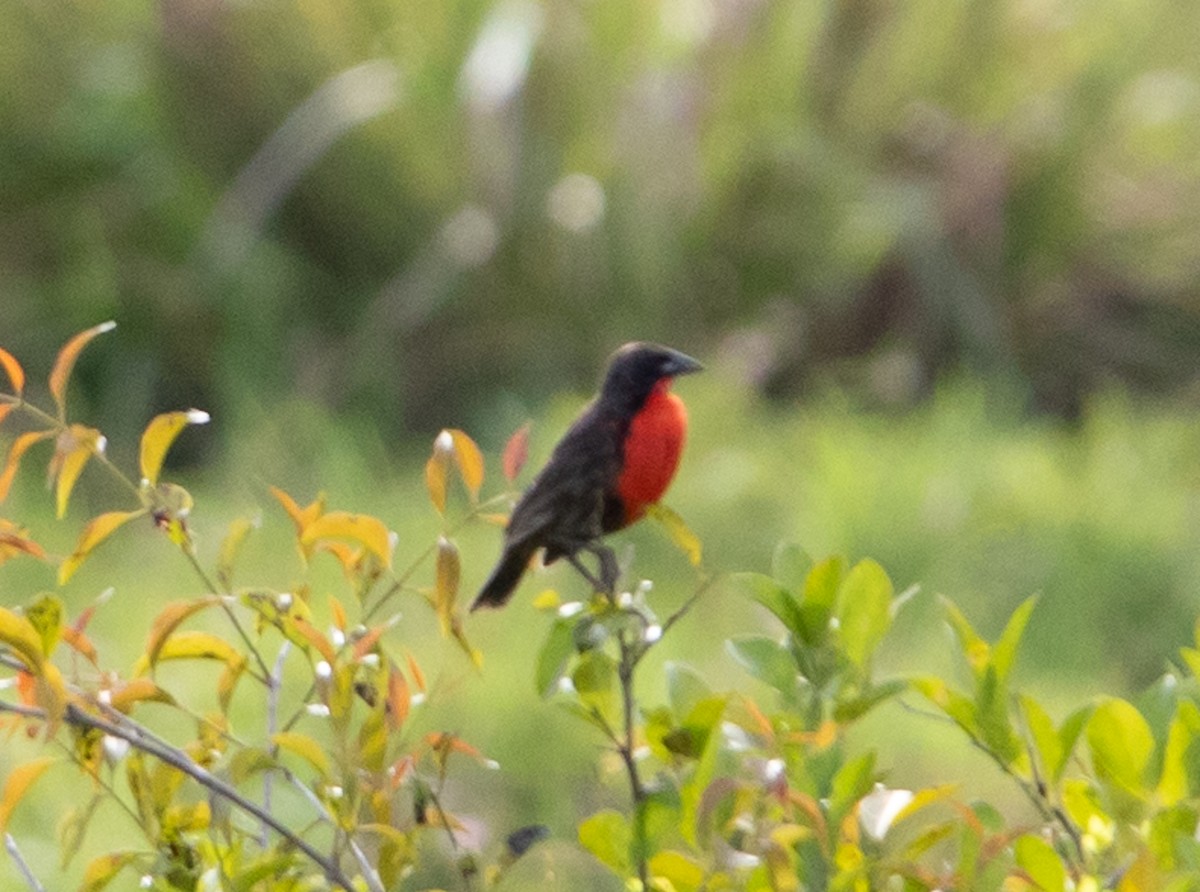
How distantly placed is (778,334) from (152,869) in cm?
365

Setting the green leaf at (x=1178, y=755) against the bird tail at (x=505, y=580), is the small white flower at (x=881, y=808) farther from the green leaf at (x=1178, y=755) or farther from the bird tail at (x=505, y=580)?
the bird tail at (x=505, y=580)

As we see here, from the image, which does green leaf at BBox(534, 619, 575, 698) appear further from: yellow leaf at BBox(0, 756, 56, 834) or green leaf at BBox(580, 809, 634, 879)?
yellow leaf at BBox(0, 756, 56, 834)

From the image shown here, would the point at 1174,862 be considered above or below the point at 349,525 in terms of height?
below

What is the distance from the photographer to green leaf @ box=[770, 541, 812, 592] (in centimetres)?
125

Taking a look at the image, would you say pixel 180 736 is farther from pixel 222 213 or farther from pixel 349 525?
pixel 222 213

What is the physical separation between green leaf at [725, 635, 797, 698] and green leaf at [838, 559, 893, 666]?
4 cm

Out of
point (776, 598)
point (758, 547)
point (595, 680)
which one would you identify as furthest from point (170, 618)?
point (758, 547)

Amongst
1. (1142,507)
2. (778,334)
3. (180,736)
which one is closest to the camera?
(180,736)

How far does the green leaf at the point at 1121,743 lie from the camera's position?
1158 millimetres

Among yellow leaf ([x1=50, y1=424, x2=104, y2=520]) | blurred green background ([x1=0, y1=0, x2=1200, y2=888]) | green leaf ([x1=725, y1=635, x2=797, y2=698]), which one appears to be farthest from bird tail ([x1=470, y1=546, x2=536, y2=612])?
blurred green background ([x1=0, y1=0, x2=1200, y2=888])

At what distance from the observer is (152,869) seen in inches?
45.7

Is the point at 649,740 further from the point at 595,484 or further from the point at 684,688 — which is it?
the point at 595,484

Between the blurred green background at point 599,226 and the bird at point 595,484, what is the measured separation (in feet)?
6.73

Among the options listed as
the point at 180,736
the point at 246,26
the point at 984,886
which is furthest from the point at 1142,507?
the point at 246,26
